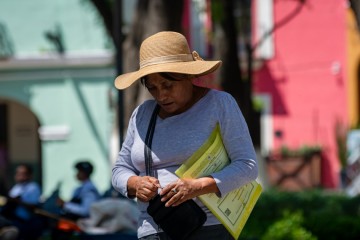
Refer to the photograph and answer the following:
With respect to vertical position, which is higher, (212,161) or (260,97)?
(212,161)

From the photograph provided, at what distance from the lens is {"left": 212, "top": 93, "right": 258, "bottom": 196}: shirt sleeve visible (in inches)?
196

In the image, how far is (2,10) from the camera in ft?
73.3

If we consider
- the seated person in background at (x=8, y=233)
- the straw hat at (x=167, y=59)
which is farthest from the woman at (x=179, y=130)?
the seated person in background at (x=8, y=233)

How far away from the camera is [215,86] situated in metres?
18.2

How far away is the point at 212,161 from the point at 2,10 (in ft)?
58.7

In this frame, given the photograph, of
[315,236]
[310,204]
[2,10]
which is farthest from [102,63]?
[315,236]

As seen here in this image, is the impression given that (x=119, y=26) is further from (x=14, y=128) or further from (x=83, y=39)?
(x=14, y=128)

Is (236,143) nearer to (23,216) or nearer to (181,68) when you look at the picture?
(181,68)

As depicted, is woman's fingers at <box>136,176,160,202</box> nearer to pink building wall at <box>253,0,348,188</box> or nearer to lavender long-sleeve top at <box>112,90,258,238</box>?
lavender long-sleeve top at <box>112,90,258,238</box>

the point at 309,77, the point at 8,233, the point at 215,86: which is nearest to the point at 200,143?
the point at 8,233

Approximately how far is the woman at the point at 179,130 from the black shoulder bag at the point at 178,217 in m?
0.04

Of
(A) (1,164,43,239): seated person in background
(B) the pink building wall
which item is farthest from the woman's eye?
(B) the pink building wall

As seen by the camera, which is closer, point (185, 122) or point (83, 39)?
point (185, 122)

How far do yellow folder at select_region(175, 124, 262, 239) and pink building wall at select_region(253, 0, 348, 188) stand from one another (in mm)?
22661
